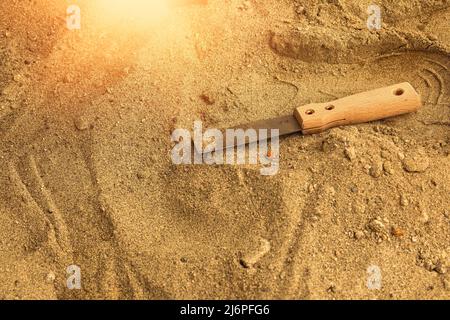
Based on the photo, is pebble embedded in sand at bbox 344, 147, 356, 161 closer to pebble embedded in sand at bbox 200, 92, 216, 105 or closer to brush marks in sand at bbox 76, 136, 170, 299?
pebble embedded in sand at bbox 200, 92, 216, 105

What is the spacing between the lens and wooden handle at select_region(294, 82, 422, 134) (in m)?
2.06

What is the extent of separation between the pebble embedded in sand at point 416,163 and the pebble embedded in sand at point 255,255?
0.55m

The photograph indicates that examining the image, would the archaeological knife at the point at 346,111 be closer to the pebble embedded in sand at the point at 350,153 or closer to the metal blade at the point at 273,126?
the metal blade at the point at 273,126

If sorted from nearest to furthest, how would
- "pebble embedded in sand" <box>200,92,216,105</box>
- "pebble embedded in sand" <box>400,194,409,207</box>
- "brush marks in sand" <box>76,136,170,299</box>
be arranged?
"brush marks in sand" <box>76,136,170,299</box>
"pebble embedded in sand" <box>400,194,409,207</box>
"pebble embedded in sand" <box>200,92,216,105</box>

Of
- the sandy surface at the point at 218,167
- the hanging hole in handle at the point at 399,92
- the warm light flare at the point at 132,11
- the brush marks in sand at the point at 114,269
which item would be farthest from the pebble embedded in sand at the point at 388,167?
the warm light flare at the point at 132,11

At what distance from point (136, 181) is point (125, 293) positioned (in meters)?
0.41

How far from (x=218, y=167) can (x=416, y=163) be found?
66cm

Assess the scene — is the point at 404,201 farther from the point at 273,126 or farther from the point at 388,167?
the point at 273,126

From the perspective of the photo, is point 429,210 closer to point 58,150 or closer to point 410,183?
point 410,183

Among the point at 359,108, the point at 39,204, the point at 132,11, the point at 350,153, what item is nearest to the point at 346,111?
the point at 359,108

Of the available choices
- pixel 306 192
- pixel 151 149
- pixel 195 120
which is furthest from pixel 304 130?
pixel 151 149

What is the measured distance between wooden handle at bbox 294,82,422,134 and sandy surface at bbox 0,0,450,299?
42mm

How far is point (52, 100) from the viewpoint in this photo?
7.27ft

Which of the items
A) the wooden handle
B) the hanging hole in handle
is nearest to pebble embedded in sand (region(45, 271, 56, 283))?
the wooden handle
